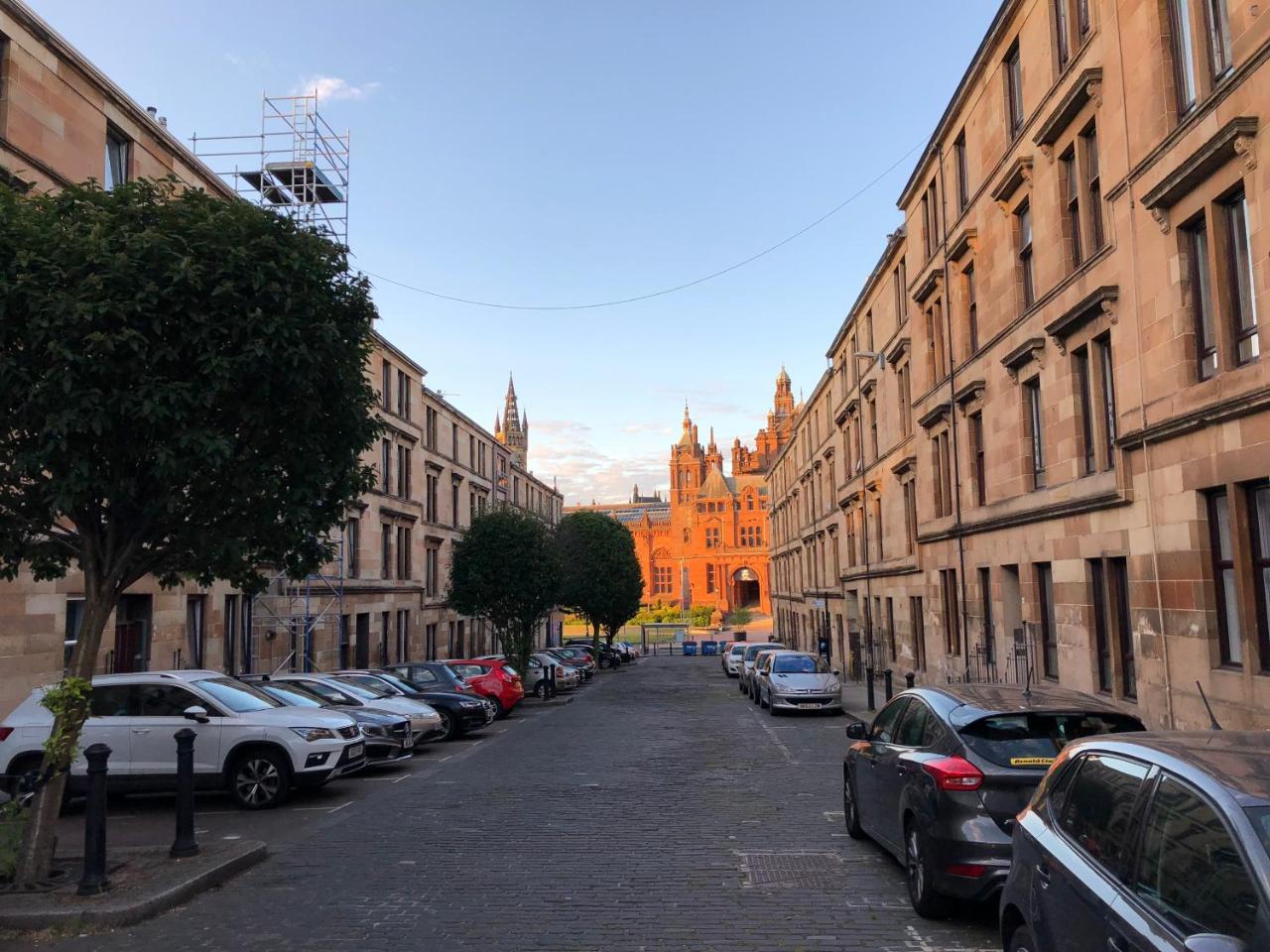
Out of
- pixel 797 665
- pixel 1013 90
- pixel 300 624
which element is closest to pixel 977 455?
pixel 1013 90

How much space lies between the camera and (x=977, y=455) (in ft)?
69.5

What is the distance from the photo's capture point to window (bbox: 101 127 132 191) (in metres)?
19.5

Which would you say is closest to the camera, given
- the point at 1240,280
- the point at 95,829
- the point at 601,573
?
the point at 95,829

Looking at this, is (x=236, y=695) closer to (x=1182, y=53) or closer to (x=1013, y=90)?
(x=1182, y=53)

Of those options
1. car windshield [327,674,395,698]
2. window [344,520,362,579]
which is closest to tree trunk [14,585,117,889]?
car windshield [327,674,395,698]

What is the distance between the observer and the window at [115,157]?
19531 mm

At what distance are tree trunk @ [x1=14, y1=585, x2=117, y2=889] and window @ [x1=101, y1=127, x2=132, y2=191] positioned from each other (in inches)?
545

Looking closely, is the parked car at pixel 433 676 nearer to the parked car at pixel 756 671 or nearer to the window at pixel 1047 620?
the parked car at pixel 756 671

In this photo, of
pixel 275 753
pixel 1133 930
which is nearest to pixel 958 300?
pixel 275 753

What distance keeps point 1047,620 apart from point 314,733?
12.5m

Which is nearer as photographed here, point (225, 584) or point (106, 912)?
point (106, 912)

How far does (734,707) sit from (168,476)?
2049 centimetres

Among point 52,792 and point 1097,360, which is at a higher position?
point 1097,360

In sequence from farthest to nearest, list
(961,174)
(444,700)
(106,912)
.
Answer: (961,174)
(444,700)
(106,912)
